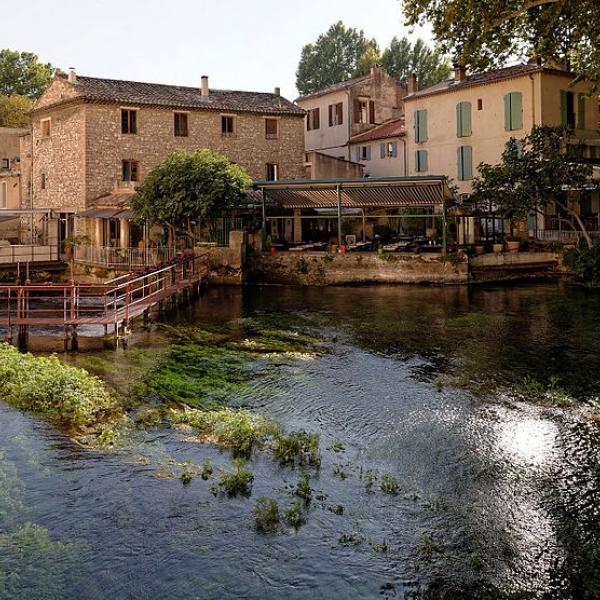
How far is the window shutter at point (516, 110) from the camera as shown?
41.1 m

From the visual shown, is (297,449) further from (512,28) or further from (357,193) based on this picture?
(357,193)

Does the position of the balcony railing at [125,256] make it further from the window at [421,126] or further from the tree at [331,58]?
the tree at [331,58]

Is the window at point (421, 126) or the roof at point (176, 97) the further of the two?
the window at point (421, 126)

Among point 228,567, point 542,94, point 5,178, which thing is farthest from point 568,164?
point 5,178

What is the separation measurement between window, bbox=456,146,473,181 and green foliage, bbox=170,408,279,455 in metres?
34.0

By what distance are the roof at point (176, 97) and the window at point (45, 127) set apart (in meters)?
2.90

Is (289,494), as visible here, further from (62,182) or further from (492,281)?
(62,182)

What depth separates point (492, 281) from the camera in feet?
114

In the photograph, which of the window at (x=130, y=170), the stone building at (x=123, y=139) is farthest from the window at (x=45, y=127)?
the window at (x=130, y=170)

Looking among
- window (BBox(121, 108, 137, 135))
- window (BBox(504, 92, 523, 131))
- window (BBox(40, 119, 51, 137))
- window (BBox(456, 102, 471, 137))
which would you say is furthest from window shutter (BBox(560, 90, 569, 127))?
window (BBox(40, 119, 51, 137))

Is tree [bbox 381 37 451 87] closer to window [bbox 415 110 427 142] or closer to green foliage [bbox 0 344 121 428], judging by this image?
window [bbox 415 110 427 142]

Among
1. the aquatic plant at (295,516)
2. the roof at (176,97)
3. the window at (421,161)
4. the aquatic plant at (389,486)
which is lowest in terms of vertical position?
the aquatic plant at (295,516)

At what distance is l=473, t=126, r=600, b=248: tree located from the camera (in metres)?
33.7

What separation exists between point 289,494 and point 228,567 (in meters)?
1.96
